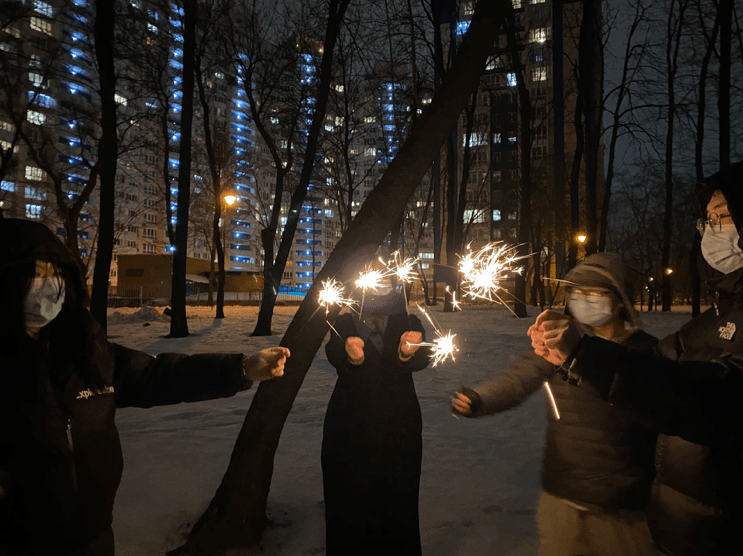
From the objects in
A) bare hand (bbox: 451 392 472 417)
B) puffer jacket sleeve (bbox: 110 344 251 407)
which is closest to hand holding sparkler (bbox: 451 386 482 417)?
bare hand (bbox: 451 392 472 417)

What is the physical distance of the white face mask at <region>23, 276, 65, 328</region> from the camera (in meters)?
1.88

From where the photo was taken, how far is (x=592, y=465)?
7.97 ft

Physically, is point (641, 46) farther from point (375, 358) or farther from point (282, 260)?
point (375, 358)

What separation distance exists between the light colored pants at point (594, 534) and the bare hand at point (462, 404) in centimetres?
62

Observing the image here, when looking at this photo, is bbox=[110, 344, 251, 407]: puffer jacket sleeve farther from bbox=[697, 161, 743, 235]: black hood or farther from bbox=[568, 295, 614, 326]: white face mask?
bbox=[697, 161, 743, 235]: black hood

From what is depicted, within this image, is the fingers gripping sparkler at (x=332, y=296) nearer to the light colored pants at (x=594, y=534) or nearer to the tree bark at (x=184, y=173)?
the light colored pants at (x=594, y=534)

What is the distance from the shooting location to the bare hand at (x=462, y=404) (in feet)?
8.97

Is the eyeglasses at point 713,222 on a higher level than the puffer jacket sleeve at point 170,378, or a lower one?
higher

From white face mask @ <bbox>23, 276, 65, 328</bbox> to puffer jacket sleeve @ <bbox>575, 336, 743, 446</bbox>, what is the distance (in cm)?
205

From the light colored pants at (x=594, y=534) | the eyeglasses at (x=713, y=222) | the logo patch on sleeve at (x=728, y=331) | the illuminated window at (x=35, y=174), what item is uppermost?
the illuminated window at (x=35, y=174)

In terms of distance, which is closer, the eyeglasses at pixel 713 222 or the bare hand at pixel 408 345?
the eyeglasses at pixel 713 222

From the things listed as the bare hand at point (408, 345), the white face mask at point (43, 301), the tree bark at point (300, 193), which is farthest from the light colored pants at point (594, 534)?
the tree bark at point (300, 193)

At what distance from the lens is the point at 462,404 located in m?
2.75

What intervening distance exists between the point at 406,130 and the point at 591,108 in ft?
26.5
